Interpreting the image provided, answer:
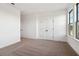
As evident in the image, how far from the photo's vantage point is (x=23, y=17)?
29.5ft

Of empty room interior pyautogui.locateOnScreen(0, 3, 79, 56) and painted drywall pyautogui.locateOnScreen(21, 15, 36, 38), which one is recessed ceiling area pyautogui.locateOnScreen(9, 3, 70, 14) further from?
painted drywall pyautogui.locateOnScreen(21, 15, 36, 38)

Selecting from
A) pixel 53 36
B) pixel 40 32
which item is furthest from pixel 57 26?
pixel 40 32

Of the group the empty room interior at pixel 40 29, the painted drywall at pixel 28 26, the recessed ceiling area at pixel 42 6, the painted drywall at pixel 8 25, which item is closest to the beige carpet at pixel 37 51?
the empty room interior at pixel 40 29

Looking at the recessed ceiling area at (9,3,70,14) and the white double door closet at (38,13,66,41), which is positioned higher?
the recessed ceiling area at (9,3,70,14)

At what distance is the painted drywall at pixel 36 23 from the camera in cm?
693

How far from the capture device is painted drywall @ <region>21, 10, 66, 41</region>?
6.93 m

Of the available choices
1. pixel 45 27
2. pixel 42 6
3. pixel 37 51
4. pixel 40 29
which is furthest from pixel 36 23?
pixel 37 51

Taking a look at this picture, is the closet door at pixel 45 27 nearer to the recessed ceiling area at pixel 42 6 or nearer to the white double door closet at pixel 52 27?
the white double door closet at pixel 52 27

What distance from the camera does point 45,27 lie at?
25.6ft

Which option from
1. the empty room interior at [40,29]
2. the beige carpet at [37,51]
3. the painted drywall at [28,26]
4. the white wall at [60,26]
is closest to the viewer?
the beige carpet at [37,51]

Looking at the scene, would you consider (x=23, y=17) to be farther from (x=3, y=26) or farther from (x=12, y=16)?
(x=3, y=26)

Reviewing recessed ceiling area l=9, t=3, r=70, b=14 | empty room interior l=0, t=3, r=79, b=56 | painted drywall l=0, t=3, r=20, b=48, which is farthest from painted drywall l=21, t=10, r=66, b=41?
painted drywall l=0, t=3, r=20, b=48

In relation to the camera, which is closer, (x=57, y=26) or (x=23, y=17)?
(x=57, y=26)

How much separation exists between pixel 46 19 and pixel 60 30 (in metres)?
1.58
